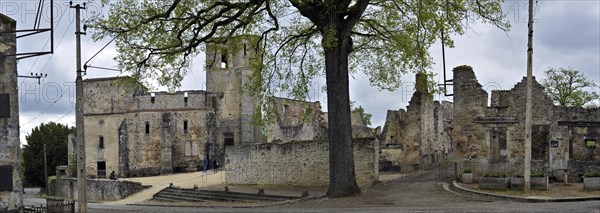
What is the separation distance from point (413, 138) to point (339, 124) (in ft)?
44.3

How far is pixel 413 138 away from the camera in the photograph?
3647 cm

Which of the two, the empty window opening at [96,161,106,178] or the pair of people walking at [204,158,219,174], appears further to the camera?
the empty window opening at [96,161,106,178]

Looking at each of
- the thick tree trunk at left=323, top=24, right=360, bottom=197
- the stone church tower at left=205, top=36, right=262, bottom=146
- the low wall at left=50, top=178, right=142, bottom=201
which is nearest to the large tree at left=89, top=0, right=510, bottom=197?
the thick tree trunk at left=323, top=24, right=360, bottom=197

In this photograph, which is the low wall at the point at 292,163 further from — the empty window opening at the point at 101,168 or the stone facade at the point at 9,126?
the empty window opening at the point at 101,168

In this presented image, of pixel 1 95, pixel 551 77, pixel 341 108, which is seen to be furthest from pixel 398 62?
pixel 551 77

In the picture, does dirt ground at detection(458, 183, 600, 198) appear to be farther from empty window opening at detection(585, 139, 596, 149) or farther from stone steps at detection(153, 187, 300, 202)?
empty window opening at detection(585, 139, 596, 149)

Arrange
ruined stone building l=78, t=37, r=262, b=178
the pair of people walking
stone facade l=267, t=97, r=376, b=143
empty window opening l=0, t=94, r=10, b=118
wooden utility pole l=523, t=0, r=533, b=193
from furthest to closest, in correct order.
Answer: ruined stone building l=78, t=37, r=262, b=178 < the pair of people walking < stone facade l=267, t=97, r=376, b=143 < wooden utility pole l=523, t=0, r=533, b=193 < empty window opening l=0, t=94, r=10, b=118

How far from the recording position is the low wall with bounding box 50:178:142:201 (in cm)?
4156

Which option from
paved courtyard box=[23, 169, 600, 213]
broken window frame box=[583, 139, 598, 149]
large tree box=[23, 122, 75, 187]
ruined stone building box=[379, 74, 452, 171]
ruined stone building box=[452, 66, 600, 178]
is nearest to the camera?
paved courtyard box=[23, 169, 600, 213]

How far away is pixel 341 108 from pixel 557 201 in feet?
26.4

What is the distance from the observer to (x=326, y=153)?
31234 millimetres

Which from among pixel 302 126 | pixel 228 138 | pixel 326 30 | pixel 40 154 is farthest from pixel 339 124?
pixel 40 154

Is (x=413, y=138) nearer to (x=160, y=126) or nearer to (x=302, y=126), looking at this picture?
(x=302, y=126)

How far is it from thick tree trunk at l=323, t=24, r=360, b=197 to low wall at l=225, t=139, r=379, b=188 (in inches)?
194
